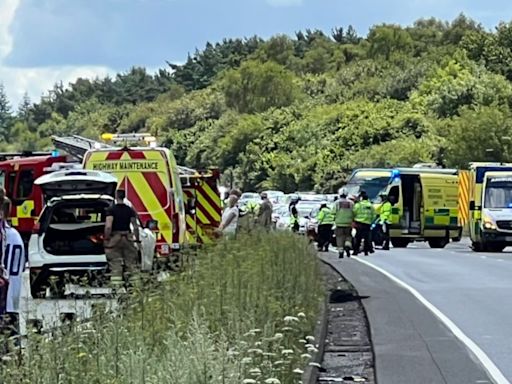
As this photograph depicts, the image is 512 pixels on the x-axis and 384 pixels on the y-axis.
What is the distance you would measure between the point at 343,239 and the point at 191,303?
1493 cm

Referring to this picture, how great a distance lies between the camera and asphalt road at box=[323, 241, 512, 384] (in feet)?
43.2

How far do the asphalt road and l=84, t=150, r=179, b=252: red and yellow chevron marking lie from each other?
3832 millimetres

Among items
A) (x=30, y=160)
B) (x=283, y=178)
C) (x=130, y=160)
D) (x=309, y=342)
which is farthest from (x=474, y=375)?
(x=283, y=178)

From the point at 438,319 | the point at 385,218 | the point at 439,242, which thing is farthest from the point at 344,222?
the point at 439,242

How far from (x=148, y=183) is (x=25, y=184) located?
7381mm

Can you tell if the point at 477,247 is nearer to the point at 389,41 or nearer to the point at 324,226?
the point at 324,226

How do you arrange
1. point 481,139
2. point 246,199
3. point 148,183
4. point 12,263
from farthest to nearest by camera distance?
point 481,139, point 246,199, point 148,183, point 12,263

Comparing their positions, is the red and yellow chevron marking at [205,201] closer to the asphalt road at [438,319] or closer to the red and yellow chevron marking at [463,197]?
the asphalt road at [438,319]

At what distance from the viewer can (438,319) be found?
58.7 feet

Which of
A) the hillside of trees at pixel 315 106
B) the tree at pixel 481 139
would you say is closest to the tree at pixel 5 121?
the hillside of trees at pixel 315 106

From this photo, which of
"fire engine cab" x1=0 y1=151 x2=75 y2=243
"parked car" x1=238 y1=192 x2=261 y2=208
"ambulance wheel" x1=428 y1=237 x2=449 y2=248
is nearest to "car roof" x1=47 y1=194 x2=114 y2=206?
"fire engine cab" x1=0 y1=151 x2=75 y2=243

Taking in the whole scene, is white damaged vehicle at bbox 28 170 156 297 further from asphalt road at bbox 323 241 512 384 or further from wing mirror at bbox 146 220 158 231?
asphalt road at bbox 323 241 512 384

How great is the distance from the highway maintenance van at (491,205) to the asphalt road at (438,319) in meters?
8.80

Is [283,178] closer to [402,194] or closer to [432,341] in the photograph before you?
[402,194]
